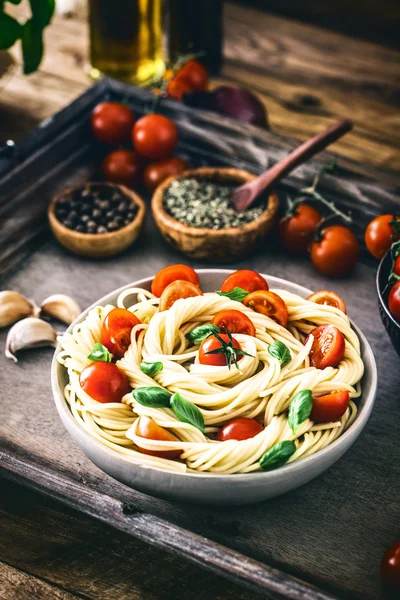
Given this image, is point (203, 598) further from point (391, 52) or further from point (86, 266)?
point (391, 52)

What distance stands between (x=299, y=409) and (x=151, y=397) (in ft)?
0.92

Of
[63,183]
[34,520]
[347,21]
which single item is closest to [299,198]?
[63,183]

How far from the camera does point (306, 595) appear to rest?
119 centimetres

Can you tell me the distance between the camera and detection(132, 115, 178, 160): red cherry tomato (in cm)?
219

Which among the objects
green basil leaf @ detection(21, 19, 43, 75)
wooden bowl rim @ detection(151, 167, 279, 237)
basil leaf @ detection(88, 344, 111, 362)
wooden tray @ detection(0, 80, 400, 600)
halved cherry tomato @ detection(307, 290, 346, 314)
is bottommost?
wooden tray @ detection(0, 80, 400, 600)

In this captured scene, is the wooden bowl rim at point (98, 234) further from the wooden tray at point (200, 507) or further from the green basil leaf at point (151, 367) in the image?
the green basil leaf at point (151, 367)

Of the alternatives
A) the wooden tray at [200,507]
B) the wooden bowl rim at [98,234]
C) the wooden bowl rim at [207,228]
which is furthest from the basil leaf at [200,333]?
the wooden bowl rim at [98,234]

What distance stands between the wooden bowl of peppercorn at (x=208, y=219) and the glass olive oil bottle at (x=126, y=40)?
770 mm

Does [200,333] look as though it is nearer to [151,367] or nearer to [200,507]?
[151,367]

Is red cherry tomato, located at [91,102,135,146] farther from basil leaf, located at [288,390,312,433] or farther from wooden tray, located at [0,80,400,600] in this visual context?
basil leaf, located at [288,390,312,433]

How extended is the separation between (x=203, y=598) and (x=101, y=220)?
3.64ft

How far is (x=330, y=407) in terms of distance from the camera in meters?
Answer: 1.34


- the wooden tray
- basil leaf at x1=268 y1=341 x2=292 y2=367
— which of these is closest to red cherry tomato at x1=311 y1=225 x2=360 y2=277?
the wooden tray

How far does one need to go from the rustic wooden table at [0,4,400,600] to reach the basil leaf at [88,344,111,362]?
331 millimetres
